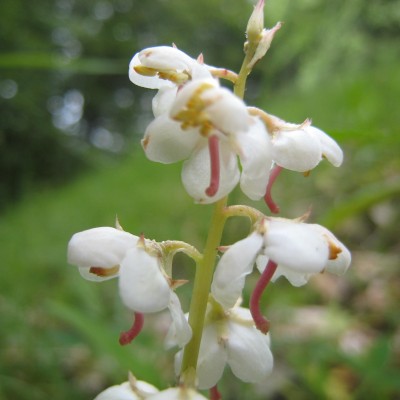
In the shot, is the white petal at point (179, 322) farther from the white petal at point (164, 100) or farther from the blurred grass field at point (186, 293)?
the blurred grass field at point (186, 293)

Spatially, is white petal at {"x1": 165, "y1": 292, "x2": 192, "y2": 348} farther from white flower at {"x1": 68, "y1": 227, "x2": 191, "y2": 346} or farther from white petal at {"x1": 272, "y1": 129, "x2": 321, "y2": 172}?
white petal at {"x1": 272, "y1": 129, "x2": 321, "y2": 172}

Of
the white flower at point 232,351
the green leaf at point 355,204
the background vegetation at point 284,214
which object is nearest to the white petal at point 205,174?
the white flower at point 232,351

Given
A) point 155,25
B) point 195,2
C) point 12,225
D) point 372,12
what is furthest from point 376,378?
point 155,25

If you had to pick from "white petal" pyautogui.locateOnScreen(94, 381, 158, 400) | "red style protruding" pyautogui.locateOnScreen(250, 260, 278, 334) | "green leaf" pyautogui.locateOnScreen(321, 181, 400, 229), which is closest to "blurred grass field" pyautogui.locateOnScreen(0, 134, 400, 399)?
"green leaf" pyautogui.locateOnScreen(321, 181, 400, 229)

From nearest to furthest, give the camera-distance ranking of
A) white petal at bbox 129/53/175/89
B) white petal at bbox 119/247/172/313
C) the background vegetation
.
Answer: white petal at bbox 119/247/172/313 < white petal at bbox 129/53/175/89 < the background vegetation

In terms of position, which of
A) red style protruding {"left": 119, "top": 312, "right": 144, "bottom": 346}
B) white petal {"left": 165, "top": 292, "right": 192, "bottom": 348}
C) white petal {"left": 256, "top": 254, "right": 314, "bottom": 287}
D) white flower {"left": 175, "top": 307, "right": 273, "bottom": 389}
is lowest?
white flower {"left": 175, "top": 307, "right": 273, "bottom": 389}

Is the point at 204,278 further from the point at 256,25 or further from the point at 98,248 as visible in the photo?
the point at 256,25

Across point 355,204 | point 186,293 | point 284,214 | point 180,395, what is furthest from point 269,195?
point 284,214
